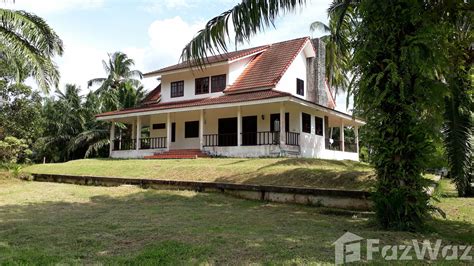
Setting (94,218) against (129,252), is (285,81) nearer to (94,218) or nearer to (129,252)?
(94,218)

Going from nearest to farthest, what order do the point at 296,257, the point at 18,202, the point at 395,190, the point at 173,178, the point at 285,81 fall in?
the point at 296,257 < the point at 395,190 < the point at 18,202 < the point at 173,178 < the point at 285,81

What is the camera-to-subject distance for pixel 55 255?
205 inches

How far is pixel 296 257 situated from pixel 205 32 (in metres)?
5.05

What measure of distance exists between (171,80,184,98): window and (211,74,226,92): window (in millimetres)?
2499

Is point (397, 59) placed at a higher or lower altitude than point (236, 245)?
higher

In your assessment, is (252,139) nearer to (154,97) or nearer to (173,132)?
(173,132)

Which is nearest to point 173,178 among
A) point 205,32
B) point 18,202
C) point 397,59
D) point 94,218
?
point 18,202

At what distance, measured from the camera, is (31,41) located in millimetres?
13320

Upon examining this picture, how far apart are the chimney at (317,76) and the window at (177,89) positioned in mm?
8117

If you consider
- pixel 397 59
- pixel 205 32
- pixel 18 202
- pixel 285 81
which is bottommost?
pixel 18 202

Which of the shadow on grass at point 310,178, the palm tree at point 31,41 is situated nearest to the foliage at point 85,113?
the palm tree at point 31,41

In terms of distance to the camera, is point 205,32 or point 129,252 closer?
point 129,252

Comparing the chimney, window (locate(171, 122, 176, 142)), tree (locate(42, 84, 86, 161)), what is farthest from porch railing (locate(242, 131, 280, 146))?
tree (locate(42, 84, 86, 161))

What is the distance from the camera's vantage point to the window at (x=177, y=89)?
26000 mm
